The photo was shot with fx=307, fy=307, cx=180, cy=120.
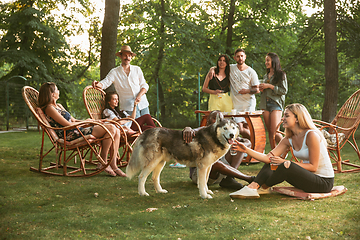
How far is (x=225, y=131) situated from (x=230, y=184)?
0.94m

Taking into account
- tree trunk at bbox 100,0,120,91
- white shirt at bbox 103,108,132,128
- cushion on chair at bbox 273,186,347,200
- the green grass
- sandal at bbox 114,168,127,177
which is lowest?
sandal at bbox 114,168,127,177

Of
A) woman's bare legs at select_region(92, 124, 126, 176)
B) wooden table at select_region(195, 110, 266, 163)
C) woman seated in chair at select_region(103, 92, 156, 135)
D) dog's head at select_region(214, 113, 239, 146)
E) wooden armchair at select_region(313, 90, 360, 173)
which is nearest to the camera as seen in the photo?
dog's head at select_region(214, 113, 239, 146)

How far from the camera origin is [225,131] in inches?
129

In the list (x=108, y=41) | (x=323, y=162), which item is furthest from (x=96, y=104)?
(x=323, y=162)

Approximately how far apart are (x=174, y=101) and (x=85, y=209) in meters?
12.7

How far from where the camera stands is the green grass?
2.38 metres

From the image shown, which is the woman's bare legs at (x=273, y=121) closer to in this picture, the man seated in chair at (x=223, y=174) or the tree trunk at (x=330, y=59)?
the man seated in chair at (x=223, y=174)

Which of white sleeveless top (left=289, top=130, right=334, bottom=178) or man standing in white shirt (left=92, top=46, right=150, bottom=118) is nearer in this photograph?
white sleeveless top (left=289, top=130, right=334, bottom=178)

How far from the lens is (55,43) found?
1347 cm

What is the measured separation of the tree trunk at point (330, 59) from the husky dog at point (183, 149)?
24.5 ft

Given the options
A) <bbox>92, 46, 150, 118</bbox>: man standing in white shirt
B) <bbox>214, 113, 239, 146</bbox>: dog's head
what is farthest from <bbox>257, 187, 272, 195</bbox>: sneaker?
<bbox>92, 46, 150, 118</bbox>: man standing in white shirt

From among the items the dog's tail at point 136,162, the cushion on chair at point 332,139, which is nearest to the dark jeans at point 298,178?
the dog's tail at point 136,162

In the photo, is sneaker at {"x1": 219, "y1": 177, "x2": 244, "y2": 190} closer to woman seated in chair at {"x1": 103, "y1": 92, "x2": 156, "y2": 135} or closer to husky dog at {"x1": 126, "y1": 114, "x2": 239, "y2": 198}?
husky dog at {"x1": 126, "y1": 114, "x2": 239, "y2": 198}

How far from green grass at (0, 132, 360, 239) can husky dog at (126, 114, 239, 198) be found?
0.33 meters
